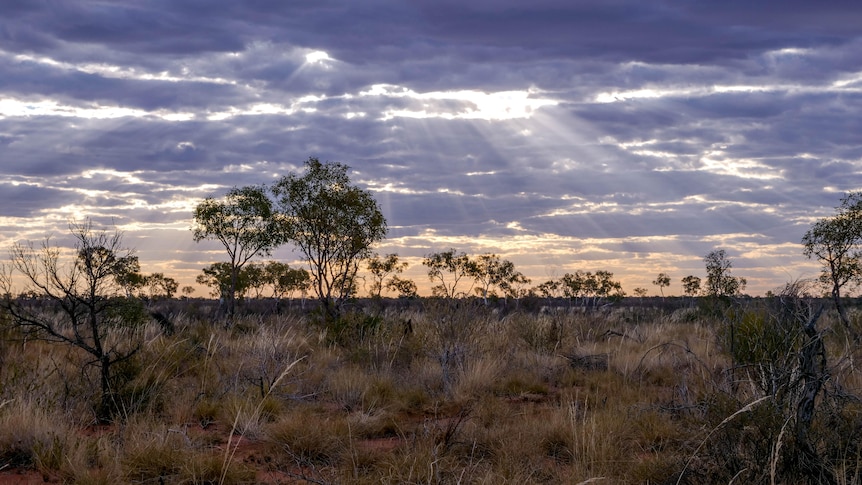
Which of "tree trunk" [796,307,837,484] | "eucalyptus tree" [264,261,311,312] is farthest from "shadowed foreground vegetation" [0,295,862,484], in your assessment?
"eucalyptus tree" [264,261,311,312]

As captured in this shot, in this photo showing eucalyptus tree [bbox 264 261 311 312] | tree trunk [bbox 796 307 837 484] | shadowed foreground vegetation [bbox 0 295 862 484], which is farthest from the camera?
eucalyptus tree [bbox 264 261 311 312]

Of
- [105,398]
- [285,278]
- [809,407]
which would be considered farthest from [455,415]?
[285,278]

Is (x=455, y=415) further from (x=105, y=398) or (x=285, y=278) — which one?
(x=285, y=278)

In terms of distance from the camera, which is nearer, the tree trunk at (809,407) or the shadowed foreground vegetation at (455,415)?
the tree trunk at (809,407)

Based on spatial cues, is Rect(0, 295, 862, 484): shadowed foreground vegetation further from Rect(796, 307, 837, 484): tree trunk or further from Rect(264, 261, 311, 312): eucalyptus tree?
Rect(264, 261, 311, 312): eucalyptus tree

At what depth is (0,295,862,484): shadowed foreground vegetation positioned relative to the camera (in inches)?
233

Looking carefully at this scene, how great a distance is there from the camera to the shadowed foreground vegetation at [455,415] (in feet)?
19.5

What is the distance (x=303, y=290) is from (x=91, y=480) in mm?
65823

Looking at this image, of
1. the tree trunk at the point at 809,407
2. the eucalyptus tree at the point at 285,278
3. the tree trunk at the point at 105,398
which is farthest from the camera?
the eucalyptus tree at the point at 285,278

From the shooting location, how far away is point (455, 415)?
9094 mm

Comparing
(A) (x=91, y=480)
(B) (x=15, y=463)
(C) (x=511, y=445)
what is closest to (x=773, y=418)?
Result: (C) (x=511, y=445)

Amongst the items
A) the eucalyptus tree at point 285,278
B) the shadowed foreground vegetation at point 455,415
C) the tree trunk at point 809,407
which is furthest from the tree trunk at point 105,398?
the eucalyptus tree at point 285,278

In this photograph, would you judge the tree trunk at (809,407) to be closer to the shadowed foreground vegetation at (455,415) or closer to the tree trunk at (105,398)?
the shadowed foreground vegetation at (455,415)

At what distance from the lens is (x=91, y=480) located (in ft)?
19.8
